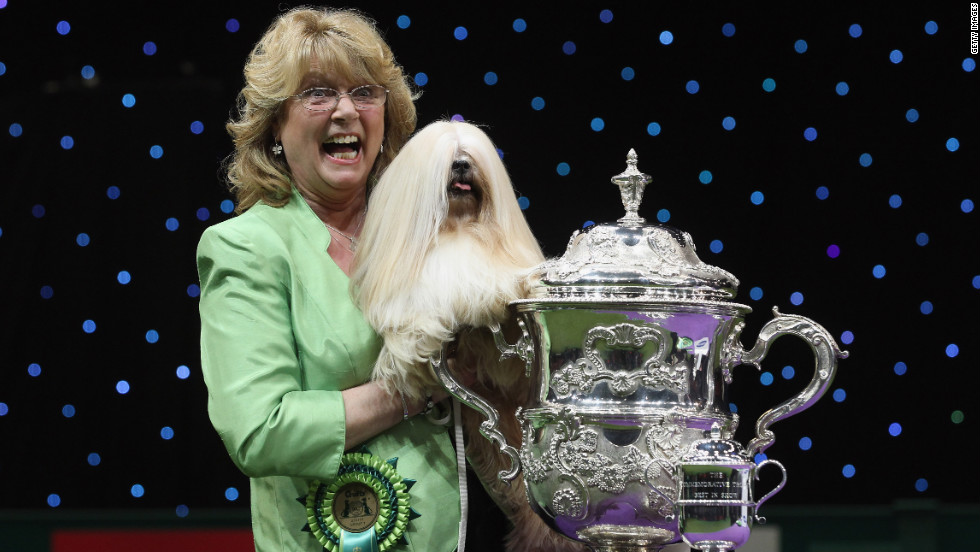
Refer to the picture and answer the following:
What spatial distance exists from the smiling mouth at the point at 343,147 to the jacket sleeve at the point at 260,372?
20 cm

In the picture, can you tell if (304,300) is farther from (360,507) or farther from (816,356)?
(816,356)

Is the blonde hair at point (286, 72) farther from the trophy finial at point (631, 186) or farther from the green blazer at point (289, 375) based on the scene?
the trophy finial at point (631, 186)

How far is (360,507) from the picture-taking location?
2.07m

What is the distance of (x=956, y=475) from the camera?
295 centimetres

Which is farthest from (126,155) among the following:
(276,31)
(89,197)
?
(276,31)

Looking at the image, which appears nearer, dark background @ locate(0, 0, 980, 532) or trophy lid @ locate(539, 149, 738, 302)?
trophy lid @ locate(539, 149, 738, 302)

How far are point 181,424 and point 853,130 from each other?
65.9 inches

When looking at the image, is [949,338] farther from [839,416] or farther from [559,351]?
[559,351]

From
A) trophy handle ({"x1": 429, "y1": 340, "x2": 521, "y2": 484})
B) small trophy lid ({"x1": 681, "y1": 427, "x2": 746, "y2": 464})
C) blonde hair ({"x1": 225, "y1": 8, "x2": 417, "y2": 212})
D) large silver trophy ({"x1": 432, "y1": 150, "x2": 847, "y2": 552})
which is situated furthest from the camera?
blonde hair ({"x1": 225, "y1": 8, "x2": 417, "y2": 212})

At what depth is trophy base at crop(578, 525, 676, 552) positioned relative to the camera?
1867 mm

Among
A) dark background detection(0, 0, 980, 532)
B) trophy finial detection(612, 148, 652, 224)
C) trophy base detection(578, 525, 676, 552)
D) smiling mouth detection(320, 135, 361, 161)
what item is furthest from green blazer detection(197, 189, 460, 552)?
dark background detection(0, 0, 980, 532)

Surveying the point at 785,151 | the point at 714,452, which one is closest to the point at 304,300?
the point at 714,452

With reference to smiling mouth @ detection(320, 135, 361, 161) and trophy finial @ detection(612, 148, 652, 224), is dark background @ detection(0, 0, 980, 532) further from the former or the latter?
trophy finial @ detection(612, 148, 652, 224)

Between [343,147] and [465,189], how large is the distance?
0.28m
